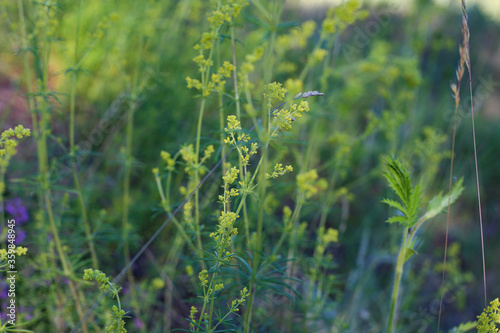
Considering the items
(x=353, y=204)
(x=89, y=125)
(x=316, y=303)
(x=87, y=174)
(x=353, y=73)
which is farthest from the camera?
(x=353, y=73)

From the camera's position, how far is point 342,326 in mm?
1789

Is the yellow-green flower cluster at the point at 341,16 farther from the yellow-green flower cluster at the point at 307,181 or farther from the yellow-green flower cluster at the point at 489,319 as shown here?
the yellow-green flower cluster at the point at 489,319

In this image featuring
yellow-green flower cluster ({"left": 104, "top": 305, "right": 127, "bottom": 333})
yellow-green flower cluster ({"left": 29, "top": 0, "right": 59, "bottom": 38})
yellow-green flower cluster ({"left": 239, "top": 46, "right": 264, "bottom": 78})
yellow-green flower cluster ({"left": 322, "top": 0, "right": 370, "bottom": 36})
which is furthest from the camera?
yellow-green flower cluster ({"left": 322, "top": 0, "right": 370, "bottom": 36})

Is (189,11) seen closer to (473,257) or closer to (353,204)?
(353,204)

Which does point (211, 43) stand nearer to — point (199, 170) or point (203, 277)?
point (199, 170)

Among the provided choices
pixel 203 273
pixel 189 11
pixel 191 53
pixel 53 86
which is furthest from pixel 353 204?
pixel 53 86

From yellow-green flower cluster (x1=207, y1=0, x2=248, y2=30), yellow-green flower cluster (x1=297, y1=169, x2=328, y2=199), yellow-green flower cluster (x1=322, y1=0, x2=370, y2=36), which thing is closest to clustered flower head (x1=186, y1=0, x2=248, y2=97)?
yellow-green flower cluster (x1=207, y1=0, x2=248, y2=30)

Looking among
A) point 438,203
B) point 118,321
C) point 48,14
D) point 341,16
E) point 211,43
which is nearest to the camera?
point 118,321

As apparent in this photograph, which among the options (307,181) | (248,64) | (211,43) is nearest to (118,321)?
(307,181)

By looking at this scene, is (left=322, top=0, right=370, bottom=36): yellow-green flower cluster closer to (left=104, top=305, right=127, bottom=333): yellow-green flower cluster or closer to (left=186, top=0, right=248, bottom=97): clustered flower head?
(left=186, top=0, right=248, bottom=97): clustered flower head

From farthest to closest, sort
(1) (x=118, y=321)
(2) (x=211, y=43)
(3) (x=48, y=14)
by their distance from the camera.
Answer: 1. (3) (x=48, y=14)
2. (2) (x=211, y=43)
3. (1) (x=118, y=321)

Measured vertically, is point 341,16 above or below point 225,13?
above

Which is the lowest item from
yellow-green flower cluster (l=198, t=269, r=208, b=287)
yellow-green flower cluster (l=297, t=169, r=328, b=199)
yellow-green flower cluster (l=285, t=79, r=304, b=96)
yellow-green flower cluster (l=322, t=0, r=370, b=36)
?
yellow-green flower cluster (l=198, t=269, r=208, b=287)

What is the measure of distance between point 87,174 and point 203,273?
1.82m
